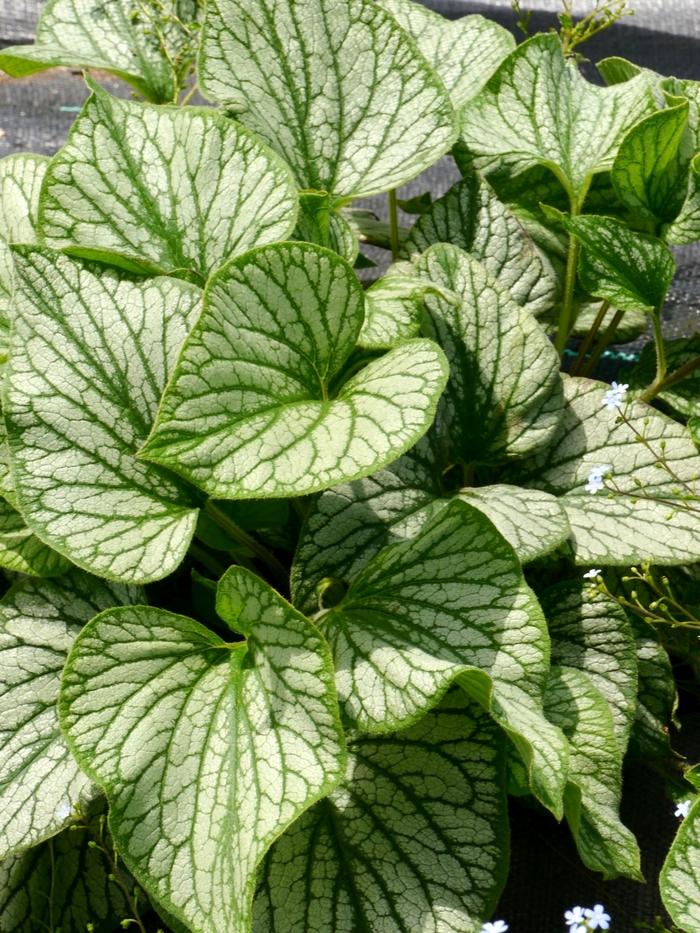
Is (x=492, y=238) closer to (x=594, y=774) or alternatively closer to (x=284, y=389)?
(x=284, y=389)

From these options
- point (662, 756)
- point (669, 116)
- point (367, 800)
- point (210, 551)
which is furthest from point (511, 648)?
point (669, 116)

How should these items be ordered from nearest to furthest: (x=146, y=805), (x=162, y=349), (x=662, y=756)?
(x=146, y=805)
(x=162, y=349)
(x=662, y=756)

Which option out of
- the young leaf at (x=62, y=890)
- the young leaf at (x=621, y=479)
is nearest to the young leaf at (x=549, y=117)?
the young leaf at (x=621, y=479)

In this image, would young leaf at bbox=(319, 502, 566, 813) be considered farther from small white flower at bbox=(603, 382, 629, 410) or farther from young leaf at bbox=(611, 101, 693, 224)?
young leaf at bbox=(611, 101, 693, 224)

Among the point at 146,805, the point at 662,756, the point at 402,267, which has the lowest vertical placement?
the point at 662,756

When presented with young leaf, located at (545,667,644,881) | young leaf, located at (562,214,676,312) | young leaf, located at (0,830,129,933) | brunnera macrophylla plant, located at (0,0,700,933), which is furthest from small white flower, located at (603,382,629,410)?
young leaf, located at (0,830,129,933)

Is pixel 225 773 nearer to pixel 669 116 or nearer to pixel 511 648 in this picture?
pixel 511 648

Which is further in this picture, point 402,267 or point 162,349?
point 402,267
